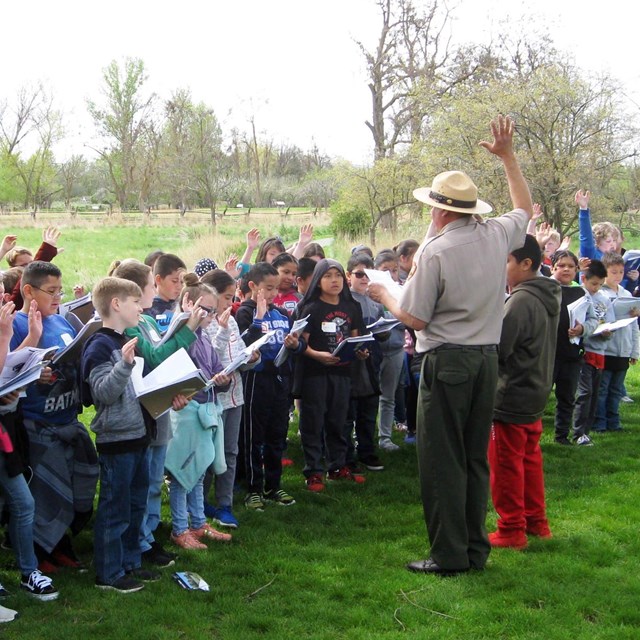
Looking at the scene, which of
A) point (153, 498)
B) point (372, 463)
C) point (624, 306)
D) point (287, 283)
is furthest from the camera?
point (624, 306)

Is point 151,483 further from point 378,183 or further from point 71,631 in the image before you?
point 378,183

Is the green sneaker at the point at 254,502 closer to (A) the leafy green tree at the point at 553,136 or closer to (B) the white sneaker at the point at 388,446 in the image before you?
(B) the white sneaker at the point at 388,446

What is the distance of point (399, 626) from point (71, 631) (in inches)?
69.8

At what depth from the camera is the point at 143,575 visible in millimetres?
4910

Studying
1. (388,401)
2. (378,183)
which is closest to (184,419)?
(388,401)

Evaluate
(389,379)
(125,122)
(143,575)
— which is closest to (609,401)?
(389,379)

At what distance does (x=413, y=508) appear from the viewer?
6434 millimetres

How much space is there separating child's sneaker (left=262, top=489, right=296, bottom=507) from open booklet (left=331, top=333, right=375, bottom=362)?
1241 mm

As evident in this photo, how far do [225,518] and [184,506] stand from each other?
0.53m

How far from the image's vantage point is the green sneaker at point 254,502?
636cm

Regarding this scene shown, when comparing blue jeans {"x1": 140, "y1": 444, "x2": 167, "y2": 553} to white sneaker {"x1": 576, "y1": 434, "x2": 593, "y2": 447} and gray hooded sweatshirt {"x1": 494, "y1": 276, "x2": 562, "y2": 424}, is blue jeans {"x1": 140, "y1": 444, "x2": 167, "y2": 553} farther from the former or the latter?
white sneaker {"x1": 576, "y1": 434, "x2": 593, "y2": 447}

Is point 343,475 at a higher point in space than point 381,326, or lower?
lower

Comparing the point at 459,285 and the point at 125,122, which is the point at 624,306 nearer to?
the point at 459,285

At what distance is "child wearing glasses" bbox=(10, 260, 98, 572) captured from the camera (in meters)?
4.89
